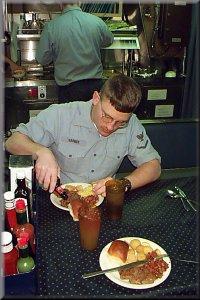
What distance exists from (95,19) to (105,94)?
6.34 feet

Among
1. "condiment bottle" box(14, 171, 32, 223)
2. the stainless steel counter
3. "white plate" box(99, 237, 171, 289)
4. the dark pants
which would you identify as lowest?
"white plate" box(99, 237, 171, 289)

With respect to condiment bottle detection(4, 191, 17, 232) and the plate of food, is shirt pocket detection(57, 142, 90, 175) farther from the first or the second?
condiment bottle detection(4, 191, 17, 232)

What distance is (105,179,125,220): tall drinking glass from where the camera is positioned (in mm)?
1569

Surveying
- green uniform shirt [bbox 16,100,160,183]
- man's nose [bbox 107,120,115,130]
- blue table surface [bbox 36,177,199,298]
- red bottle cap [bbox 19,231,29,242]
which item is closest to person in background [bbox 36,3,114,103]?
green uniform shirt [bbox 16,100,160,183]

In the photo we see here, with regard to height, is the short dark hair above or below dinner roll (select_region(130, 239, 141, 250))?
above

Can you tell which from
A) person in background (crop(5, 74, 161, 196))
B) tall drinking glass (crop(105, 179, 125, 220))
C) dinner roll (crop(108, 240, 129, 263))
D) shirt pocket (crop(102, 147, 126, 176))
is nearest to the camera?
dinner roll (crop(108, 240, 129, 263))

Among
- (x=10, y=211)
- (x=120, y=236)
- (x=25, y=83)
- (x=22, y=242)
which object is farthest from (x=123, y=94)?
(x=25, y=83)

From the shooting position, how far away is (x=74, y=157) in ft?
6.74

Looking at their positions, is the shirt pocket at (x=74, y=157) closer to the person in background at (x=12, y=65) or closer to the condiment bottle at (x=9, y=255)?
the condiment bottle at (x=9, y=255)

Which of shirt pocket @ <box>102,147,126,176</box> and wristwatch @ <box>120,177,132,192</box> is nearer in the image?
wristwatch @ <box>120,177,132,192</box>

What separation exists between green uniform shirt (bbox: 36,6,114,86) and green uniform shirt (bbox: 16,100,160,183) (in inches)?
59.2

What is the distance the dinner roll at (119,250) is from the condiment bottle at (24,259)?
11.6 inches

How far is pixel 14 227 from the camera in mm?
1316

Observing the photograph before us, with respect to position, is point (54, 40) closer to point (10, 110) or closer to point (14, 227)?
point (10, 110)
